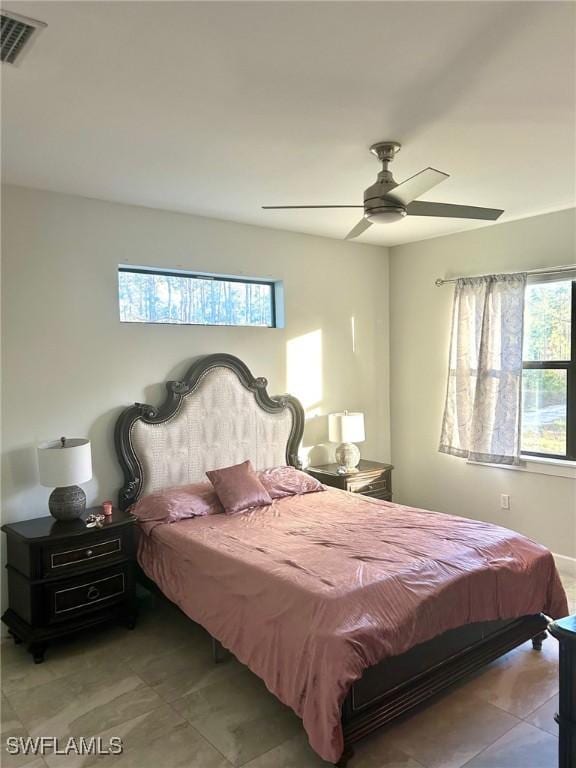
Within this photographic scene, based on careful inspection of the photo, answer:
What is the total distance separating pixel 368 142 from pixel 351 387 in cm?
274

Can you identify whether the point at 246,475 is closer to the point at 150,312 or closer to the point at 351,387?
A: the point at 150,312

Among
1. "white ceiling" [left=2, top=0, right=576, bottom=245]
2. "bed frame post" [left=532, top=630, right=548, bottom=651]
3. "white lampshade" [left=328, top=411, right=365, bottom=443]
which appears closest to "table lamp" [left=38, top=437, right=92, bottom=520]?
"white ceiling" [left=2, top=0, right=576, bottom=245]

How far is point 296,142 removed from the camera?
2719 mm

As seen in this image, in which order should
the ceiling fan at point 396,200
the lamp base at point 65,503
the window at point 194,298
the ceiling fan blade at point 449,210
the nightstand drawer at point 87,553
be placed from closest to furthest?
the ceiling fan at point 396,200 < the ceiling fan blade at point 449,210 < the nightstand drawer at point 87,553 < the lamp base at point 65,503 < the window at point 194,298

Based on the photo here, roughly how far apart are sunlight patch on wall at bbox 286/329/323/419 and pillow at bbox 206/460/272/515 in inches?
41.7

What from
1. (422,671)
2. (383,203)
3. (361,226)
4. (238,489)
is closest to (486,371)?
(361,226)

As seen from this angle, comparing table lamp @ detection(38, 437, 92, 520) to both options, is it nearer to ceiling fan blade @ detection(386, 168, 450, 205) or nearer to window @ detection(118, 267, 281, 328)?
window @ detection(118, 267, 281, 328)

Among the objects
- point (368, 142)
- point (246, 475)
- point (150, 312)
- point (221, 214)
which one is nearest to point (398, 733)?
point (246, 475)

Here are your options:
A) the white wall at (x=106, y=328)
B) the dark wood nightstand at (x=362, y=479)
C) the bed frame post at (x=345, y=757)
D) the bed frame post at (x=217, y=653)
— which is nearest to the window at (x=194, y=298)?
the white wall at (x=106, y=328)

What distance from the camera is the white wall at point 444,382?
420 centimetres

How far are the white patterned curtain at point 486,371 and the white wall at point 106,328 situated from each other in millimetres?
1088

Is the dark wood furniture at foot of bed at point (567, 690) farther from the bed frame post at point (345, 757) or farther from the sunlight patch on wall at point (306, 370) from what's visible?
the sunlight patch on wall at point (306, 370)

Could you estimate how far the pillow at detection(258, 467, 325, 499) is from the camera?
4047 mm

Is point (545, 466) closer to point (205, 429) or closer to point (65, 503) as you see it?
point (205, 429)
